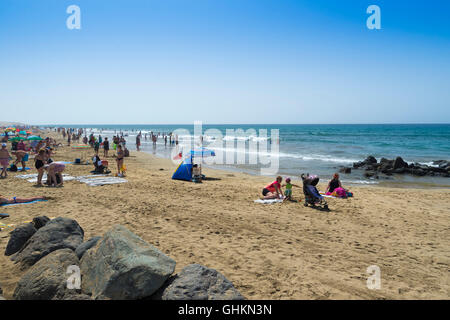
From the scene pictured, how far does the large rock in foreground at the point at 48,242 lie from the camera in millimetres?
4469

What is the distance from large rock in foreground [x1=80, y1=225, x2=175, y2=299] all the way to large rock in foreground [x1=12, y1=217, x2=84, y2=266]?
3.44ft

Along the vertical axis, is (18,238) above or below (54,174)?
below

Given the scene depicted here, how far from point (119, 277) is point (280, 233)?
4210 mm

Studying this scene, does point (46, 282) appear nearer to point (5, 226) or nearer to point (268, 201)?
point (5, 226)

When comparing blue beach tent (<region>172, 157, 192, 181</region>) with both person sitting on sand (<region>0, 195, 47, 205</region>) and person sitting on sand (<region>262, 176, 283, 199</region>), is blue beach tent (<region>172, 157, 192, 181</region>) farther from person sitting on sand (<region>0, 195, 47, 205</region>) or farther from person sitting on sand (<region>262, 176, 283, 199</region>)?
person sitting on sand (<region>0, 195, 47, 205</region>)

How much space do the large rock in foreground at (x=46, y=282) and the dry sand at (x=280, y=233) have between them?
1.63 ft

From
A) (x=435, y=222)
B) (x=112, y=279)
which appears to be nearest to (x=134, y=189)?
(x=112, y=279)

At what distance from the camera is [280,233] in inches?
253

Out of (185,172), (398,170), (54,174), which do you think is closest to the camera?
(54,174)

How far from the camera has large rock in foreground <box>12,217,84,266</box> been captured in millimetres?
4469

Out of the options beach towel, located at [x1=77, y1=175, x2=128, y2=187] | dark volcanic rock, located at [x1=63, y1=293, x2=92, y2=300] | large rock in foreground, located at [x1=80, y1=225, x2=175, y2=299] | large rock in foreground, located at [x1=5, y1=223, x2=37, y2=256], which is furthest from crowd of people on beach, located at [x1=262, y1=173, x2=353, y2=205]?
dark volcanic rock, located at [x1=63, y1=293, x2=92, y2=300]

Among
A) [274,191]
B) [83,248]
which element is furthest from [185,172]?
[83,248]

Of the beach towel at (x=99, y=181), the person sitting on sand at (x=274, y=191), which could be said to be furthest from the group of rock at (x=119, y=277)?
the beach towel at (x=99, y=181)

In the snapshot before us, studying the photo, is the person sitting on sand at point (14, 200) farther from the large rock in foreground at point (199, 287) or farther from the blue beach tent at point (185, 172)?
the large rock in foreground at point (199, 287)
